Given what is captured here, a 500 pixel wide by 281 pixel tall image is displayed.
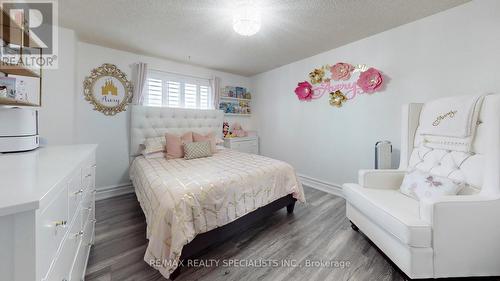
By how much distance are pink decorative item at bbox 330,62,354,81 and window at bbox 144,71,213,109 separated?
7.82 ft

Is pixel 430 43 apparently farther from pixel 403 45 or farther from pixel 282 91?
pixel 282 91

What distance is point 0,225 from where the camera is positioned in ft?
1.65

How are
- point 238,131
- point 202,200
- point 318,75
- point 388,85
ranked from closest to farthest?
point 202,200, point 388,85, point 318,75, point 238,131

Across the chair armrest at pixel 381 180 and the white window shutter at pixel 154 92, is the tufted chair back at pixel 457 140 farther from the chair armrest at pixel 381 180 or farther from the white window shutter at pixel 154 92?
the white window shutter at pixel 154 92

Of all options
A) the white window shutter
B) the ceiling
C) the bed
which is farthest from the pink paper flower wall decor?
the white window shutter

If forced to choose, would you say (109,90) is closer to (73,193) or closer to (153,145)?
(153,145)

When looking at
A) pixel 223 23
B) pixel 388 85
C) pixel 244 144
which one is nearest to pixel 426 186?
pixel 388 85

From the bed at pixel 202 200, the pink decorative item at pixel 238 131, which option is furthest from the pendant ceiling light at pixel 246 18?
the pink decorative item at pixel 238 131

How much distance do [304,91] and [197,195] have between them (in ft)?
9.14

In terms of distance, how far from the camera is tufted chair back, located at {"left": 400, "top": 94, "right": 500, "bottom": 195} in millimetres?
1421

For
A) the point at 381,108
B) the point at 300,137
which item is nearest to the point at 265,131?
the point at 300,137

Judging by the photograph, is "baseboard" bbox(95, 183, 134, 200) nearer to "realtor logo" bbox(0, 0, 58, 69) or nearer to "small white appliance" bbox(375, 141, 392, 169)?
"realtor logo" bbox(0, 0, 58, 69)

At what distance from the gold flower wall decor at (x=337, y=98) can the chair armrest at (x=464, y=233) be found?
198 centimetres

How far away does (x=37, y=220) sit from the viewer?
0.56 m
